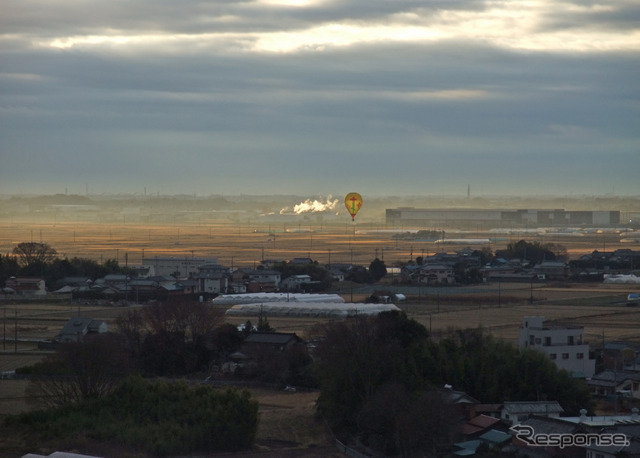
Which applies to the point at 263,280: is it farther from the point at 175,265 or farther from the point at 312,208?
the point at 312,208

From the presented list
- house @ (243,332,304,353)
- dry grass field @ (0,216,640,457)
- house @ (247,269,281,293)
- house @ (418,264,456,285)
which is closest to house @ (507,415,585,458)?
dry grass field @ (0,216,640,457)

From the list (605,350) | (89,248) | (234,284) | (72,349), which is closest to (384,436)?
(72,349)

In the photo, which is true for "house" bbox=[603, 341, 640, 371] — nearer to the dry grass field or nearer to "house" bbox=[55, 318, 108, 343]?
the dry grass field

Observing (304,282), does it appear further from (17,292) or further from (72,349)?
(72,349)

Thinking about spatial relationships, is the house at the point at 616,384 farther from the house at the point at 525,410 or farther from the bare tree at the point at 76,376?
the bare tree at the point at 76,376

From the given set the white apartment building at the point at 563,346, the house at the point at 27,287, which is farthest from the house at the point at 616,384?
the house at the point at 27,287

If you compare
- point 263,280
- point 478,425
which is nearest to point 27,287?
point 263,280
